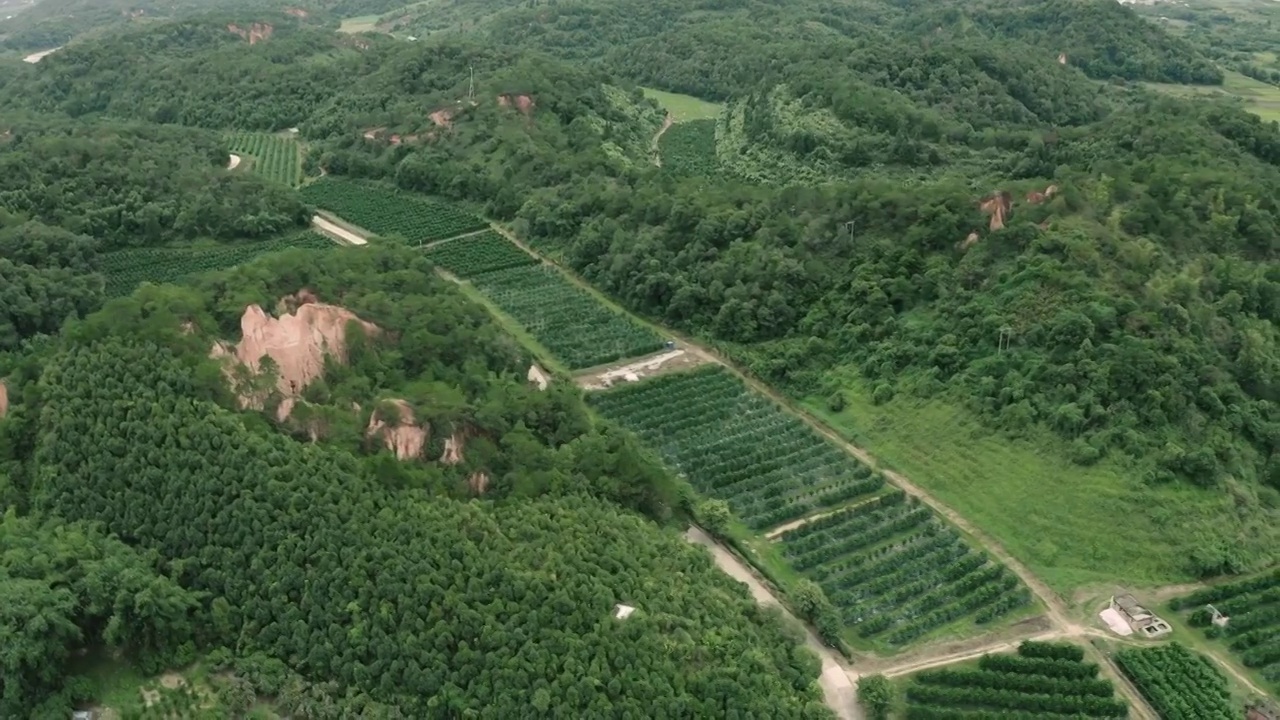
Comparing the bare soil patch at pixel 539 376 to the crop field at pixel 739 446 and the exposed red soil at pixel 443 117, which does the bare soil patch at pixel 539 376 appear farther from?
the exposed red soil at pixel 443 117

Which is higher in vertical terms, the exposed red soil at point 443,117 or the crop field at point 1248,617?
the crop field at point 1248,617

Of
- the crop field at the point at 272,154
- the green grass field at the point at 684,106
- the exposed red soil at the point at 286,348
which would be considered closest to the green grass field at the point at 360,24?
the green grass field at the point at 684,106

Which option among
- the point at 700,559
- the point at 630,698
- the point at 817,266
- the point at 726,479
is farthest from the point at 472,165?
the point at 630,698

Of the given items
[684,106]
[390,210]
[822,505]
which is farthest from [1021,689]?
[684,106]

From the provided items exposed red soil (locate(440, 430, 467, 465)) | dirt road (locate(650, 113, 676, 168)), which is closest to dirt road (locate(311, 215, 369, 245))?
dirt road (locate(650, 113, 676, 168))

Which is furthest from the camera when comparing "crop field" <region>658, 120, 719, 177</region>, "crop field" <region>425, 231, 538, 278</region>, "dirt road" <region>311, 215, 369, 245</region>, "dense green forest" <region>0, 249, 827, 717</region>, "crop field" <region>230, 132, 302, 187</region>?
"crop field" <region>658, 120, 719, 177</region>

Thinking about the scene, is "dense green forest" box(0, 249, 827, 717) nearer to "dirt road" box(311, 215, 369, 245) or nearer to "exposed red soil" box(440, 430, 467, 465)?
"exposed red soil" box(440, 430, 467, 465)

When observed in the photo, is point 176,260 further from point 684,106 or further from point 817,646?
point 684,106
